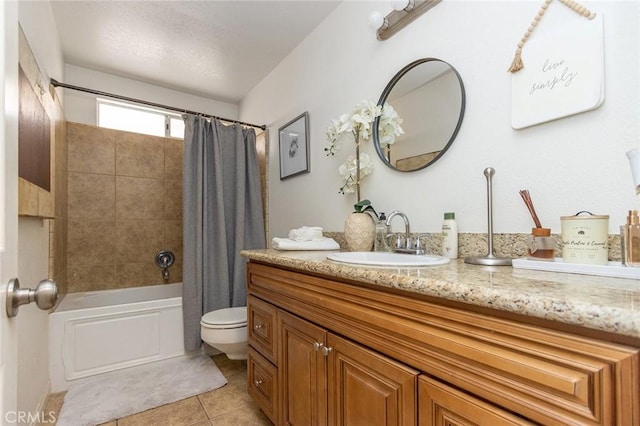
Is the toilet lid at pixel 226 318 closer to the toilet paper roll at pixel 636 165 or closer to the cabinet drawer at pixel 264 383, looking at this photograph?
the cabinet drawer at pixel 264 383

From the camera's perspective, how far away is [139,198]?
2957 millimetres

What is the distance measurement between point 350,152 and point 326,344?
3.80ft

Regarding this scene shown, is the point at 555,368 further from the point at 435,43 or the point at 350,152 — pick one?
the point at 350,152

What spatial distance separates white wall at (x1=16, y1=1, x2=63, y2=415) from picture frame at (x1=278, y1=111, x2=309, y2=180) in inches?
60.0

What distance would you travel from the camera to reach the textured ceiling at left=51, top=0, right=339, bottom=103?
194cm

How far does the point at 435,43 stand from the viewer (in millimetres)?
1363

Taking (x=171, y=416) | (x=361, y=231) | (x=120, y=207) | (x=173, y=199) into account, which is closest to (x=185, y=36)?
(x=173, y=199)

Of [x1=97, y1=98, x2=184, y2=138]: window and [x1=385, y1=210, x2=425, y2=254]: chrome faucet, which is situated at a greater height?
[x1=97, y1=98, x2=184, y2=138]: window

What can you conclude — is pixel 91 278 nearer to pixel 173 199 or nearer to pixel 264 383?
pixel 173 199

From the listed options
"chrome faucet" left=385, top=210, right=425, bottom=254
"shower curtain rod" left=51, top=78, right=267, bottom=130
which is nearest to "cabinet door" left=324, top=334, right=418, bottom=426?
"chrome faucet" left=385, top=210, right=425, bottom=254

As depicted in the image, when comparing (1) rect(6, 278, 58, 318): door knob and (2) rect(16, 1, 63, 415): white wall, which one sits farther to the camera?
(2) rect(16, 1, 63, 415): white wall

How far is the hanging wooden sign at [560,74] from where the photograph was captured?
35.4 inches

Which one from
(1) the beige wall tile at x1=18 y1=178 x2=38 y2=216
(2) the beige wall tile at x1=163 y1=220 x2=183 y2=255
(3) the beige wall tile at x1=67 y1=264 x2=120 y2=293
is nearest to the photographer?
(1) the beige wall tile at x1=18 y1=178 x2=38 y2=216

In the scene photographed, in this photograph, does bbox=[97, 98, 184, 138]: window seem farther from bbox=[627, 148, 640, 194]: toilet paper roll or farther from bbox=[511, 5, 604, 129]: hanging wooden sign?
bbox=[627, 148, 640, 194]: toilet paper roll
